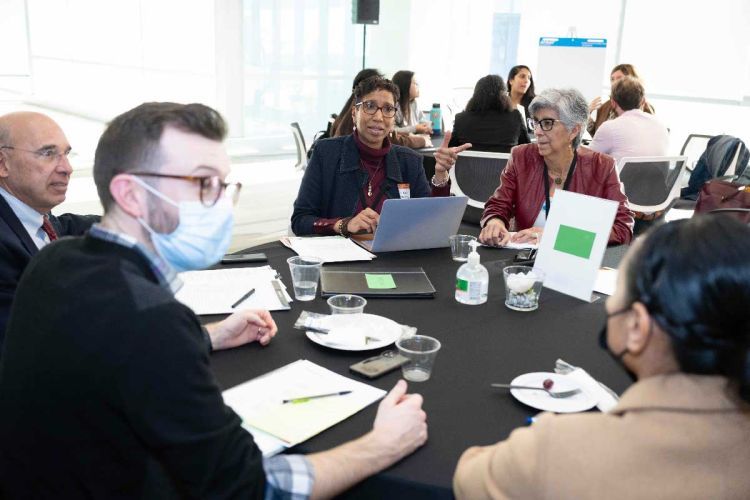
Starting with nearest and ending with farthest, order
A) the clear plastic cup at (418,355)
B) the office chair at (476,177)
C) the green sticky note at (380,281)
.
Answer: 1. the clear plastic cup at (418,355)
2. the green sticky note at (380,281)
3. the office chair at (476,177)

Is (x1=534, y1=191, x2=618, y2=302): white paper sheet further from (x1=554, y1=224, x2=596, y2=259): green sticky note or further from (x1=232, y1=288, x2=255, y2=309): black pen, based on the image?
(x1=232, y1=288, x2=255, y2=309): black pen

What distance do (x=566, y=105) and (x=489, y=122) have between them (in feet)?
8.38

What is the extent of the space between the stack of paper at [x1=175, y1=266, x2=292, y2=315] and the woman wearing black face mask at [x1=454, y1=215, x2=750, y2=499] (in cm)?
119

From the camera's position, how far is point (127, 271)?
1184 mm

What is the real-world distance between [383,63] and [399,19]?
2.37 feet

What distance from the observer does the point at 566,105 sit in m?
3.02

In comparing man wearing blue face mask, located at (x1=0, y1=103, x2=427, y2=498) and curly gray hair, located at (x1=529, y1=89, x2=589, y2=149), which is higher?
curly gray hair, located at (x1=529, y1=89, x2=589, y2=149)

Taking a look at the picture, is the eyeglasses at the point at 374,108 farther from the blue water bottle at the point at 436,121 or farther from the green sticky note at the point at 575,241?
the blue water bottle at the point at 436,121

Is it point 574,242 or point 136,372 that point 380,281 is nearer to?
point 574,242

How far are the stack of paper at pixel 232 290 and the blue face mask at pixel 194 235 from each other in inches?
22.6

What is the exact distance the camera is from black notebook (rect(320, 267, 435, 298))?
218 cm

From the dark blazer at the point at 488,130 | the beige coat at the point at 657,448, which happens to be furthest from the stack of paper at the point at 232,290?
the dark blazer at the point at 488,130

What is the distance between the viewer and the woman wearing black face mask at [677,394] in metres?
0.96

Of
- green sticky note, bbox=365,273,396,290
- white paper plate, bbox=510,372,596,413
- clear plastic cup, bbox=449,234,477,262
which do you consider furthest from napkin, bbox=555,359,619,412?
clear plastic cup, bbox=449,234,477,262
